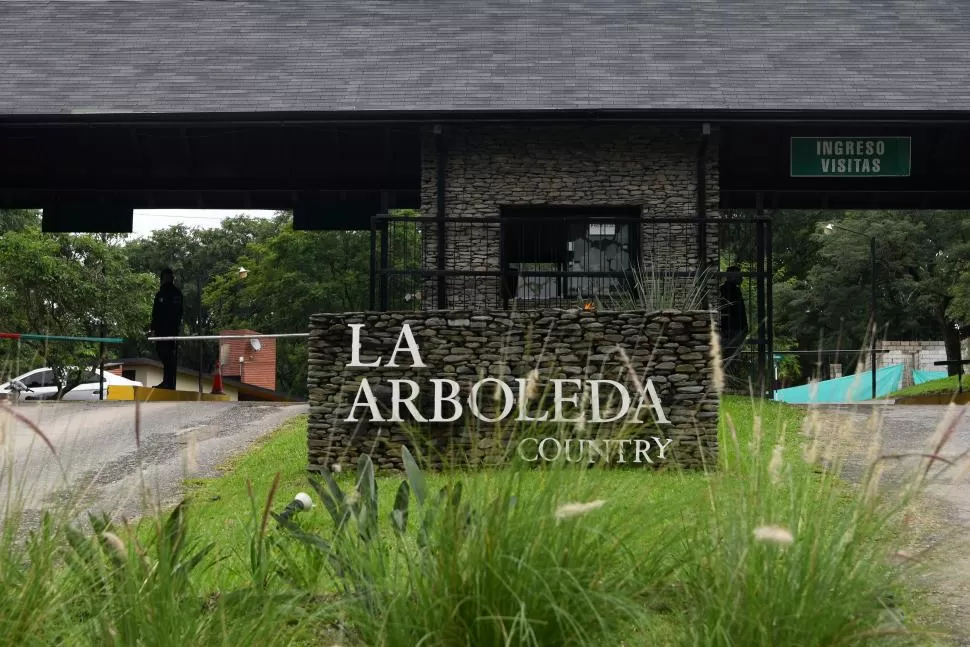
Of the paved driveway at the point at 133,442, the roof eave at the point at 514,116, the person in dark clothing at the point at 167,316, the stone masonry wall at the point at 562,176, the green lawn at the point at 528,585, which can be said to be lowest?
the paved driveway at the point at 133,442

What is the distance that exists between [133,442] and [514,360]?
429 cm

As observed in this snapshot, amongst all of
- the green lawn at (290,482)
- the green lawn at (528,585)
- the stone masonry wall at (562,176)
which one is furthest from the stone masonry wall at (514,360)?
the stone masonry wall at (562,176)

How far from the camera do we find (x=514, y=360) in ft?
→ 27.6

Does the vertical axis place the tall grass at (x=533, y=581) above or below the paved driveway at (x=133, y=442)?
above

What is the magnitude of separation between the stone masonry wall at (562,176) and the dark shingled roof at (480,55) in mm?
644

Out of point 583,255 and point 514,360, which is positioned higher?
point 583,255

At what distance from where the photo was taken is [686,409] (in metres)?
8.34

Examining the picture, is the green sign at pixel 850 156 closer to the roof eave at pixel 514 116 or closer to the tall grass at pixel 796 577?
the roof eave at pixel 514 116

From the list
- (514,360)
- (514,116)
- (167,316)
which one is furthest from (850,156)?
(167,316)

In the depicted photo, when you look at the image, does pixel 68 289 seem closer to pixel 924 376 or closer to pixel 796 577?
pixel 924 376

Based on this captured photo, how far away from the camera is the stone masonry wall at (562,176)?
46.2 feet

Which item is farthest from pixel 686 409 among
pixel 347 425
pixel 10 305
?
pixel 10 305

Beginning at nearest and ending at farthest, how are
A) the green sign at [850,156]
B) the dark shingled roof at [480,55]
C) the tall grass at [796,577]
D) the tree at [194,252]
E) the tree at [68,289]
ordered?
the tall grass at [796,577] → the dark shingled roof at [480,55] → the green sign at [850,156] → the tree at [68,289] → the tree at [194,252]

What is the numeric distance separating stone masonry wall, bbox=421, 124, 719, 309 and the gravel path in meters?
3.59
